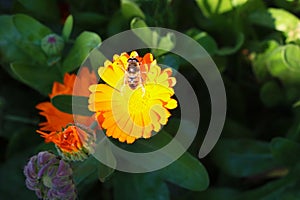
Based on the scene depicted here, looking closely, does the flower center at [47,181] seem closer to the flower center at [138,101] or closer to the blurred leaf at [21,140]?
the flower center at [138,101]

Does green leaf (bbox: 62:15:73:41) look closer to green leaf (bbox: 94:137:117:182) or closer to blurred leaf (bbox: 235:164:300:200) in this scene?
green leaf (bbox: 94:137:117:182)

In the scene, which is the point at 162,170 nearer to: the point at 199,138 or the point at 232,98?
the point at 199,138

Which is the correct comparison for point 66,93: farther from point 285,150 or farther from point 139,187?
point 285,150

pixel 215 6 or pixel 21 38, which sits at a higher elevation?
pixel 215 6

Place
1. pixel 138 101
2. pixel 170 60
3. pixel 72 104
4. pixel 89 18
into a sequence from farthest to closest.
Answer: pixel 89 18 → pixel 170 60 → pixel 72 104 → pixel 138 101

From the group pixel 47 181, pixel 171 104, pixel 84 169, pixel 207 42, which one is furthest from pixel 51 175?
pixel 207 42

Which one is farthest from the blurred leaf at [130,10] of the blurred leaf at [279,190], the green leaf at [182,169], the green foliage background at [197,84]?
the blurred leaf at [279,190]

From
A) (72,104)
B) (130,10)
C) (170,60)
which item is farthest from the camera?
(130,10)
